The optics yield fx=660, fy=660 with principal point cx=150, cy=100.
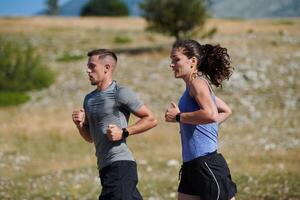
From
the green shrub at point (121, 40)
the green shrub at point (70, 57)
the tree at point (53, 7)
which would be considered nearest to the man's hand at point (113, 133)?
the green shrub at point (70, 57)

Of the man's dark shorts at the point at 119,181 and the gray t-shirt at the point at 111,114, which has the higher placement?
the gray t-shirt at the point at 111,114

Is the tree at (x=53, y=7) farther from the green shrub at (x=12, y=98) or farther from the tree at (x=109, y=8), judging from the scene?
the green shrub at (x=12, y=98)

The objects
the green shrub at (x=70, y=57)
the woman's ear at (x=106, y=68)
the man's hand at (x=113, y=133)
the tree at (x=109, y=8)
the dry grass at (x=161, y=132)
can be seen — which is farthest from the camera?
the tree at (x=109, y=8)

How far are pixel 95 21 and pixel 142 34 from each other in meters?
17.0

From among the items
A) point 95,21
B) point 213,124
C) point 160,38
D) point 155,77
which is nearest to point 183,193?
point 213,124

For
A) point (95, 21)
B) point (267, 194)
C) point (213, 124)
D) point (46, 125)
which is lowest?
point (267, 194)

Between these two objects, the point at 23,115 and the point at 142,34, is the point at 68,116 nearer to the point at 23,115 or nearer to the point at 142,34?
the point at 23,115

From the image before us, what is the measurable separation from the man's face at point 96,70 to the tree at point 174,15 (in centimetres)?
3118

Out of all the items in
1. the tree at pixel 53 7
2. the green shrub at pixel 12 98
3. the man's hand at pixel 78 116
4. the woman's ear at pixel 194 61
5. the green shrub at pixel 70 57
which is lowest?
the man's hand at pixel 78 116

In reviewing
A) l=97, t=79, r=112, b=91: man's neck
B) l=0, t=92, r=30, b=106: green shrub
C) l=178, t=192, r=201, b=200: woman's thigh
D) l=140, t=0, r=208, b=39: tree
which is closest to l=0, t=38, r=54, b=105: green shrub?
l=0, t=92, r=30, b=106: green shrub

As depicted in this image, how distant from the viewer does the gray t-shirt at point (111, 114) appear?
5988mm

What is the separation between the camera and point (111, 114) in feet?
19.7

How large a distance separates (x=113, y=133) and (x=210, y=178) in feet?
3.12

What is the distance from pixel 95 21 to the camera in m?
65.7
